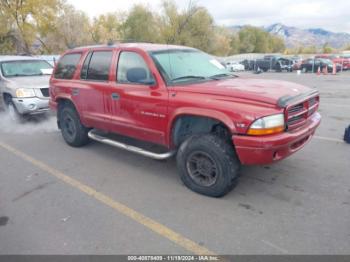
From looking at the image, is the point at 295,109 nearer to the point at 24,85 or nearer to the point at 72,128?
the point at 72,128

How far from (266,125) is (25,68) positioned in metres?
7.83

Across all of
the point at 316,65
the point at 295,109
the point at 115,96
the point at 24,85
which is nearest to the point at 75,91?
the point at 115,96

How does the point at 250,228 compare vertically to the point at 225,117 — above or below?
below

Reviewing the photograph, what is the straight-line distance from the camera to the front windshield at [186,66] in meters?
4.01

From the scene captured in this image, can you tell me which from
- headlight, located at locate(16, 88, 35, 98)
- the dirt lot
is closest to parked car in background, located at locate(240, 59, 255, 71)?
headlight, located at locate(16, 88, 35, 98)

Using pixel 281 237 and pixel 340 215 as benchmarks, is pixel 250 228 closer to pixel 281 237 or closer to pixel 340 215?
pixel 281 237

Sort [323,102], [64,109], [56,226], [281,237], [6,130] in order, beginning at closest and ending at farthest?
[281,237] → [56,226] → [64,109] → [6,130] → [323,102]

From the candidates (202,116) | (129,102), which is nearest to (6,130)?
(129,102)

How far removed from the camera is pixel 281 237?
289 centimetres

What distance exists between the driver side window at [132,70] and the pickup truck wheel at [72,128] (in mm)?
1546

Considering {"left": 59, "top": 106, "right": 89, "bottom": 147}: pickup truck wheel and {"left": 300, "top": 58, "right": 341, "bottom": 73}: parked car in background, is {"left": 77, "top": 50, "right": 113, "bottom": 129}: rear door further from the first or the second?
{"left": 300, "top": 58, "right": 341, "bottom": 73}: parked car in background

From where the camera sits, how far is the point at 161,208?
3.49 metres

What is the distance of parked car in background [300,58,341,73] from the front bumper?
24925mm

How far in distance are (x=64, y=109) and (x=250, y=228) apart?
4.18 m
